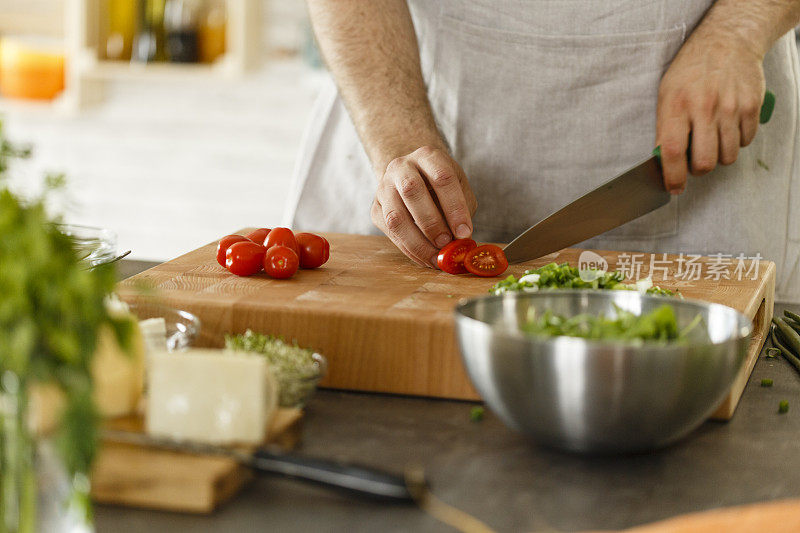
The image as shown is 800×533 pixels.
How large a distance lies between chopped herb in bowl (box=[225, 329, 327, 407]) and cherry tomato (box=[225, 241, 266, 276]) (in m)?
0.40

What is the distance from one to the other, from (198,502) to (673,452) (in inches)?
19.1

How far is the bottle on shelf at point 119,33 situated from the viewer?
11.7 ft

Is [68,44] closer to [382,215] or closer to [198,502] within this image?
[382,215]

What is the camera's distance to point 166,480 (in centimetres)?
76

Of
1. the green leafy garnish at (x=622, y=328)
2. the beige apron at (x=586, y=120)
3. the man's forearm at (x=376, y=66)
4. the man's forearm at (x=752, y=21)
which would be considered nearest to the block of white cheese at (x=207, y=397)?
the green leafy garnish at (x=622, y=328)

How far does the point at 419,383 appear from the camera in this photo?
1.12m

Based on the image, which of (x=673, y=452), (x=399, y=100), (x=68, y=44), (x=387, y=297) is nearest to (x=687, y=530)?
(x=673, y=452)

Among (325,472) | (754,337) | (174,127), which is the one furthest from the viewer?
(174,127)

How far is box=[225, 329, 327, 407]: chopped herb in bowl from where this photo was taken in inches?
37.6

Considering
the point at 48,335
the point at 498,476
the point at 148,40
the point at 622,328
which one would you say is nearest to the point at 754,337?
the point at 622,328

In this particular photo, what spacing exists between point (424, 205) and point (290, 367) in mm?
654

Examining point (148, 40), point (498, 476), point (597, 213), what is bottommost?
point (498, 476)

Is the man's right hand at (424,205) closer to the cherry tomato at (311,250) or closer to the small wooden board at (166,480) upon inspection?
the cherry tomato at (311,250)
